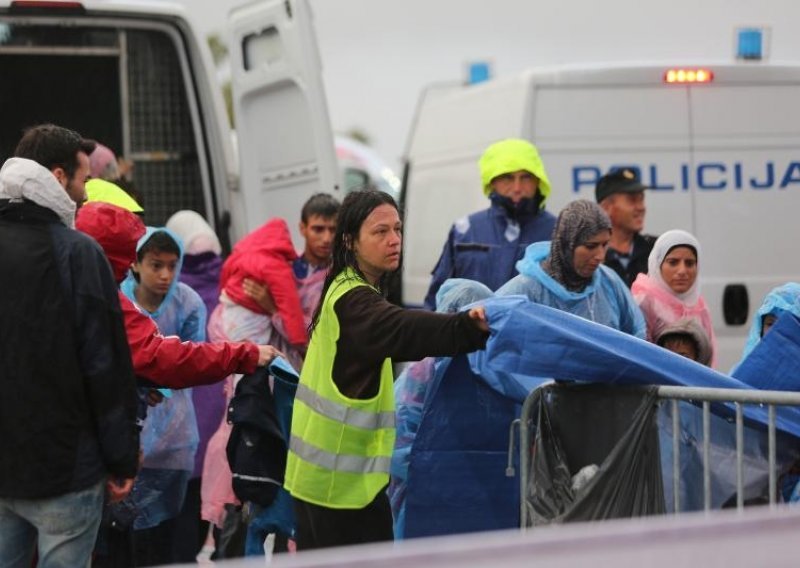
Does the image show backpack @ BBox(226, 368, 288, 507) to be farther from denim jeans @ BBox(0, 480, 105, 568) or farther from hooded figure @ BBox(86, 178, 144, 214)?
denim jeans @ BBox(0, 480, 105, 568)

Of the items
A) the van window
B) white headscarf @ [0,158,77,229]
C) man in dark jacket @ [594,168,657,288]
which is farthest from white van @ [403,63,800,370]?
white headscarf @ [0,158,77,229]

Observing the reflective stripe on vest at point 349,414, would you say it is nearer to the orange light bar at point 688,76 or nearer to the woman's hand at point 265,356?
the woman's hand at point 265,356

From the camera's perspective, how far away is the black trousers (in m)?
5.41

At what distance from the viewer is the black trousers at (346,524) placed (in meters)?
5.41

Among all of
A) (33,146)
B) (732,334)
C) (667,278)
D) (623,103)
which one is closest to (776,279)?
(732,334)

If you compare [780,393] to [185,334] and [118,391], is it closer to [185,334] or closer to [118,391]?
[118,391]


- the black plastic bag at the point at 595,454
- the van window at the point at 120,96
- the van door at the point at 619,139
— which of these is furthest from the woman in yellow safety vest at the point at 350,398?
the van door at the point at 619,139

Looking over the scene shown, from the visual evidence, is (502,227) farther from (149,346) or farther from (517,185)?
(149,346)

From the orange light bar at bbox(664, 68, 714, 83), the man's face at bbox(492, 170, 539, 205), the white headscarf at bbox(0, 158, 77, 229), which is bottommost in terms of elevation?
the man's face at bbox(492, 170, 539, 205)

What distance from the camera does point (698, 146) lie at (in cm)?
933

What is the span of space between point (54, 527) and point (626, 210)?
13.0 ft

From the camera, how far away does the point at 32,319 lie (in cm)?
489

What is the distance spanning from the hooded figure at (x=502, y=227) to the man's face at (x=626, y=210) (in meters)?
0.28

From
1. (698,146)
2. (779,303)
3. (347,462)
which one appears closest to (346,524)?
(347,462)
